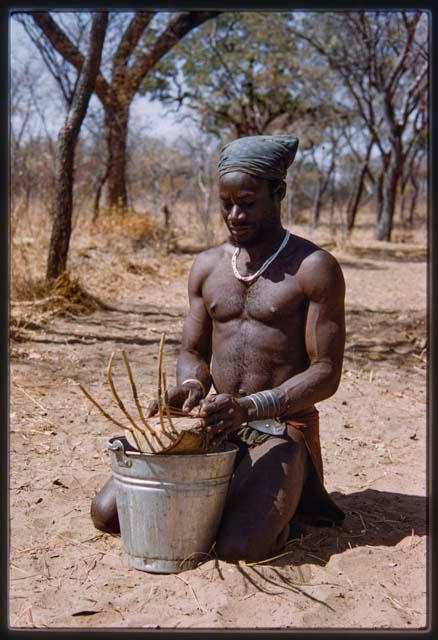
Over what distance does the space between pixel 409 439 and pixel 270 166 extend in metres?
2.47

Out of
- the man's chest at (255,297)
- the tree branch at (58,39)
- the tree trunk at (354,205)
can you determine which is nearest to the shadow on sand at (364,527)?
the man's chest at (255,297)

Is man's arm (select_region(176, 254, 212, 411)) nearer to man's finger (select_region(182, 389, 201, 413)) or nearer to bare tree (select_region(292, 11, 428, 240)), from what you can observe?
man's finger (select_region(182, 389, 201, 413))

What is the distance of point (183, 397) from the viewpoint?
3008 mm

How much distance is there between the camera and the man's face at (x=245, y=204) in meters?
2.94

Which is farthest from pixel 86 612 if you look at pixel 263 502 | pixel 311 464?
pixel 311 464

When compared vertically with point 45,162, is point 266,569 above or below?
below

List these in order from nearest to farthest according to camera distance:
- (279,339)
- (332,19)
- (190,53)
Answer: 1. (279,339)
2. (332,19)
3. (190,53)

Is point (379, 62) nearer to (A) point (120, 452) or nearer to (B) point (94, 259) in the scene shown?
(B) point (94, 259)

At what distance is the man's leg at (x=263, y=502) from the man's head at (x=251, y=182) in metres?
0.80

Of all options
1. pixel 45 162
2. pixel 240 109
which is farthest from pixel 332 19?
pixel 45 162

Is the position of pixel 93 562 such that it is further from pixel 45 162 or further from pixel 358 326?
pixel 45 162

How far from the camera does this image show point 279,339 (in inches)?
121

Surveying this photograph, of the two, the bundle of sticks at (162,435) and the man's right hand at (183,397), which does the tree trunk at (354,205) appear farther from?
the bundle of sticks at (162,435)

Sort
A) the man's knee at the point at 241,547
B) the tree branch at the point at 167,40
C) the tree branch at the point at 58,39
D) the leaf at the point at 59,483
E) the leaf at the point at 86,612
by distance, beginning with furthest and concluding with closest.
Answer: the tree branch at the point at 167,40 < the tree branch at the point at 58,39 < the leaf at the point at 59,483 < the man's knee at the point at 241,547 < the leaf at the point at 86,612
